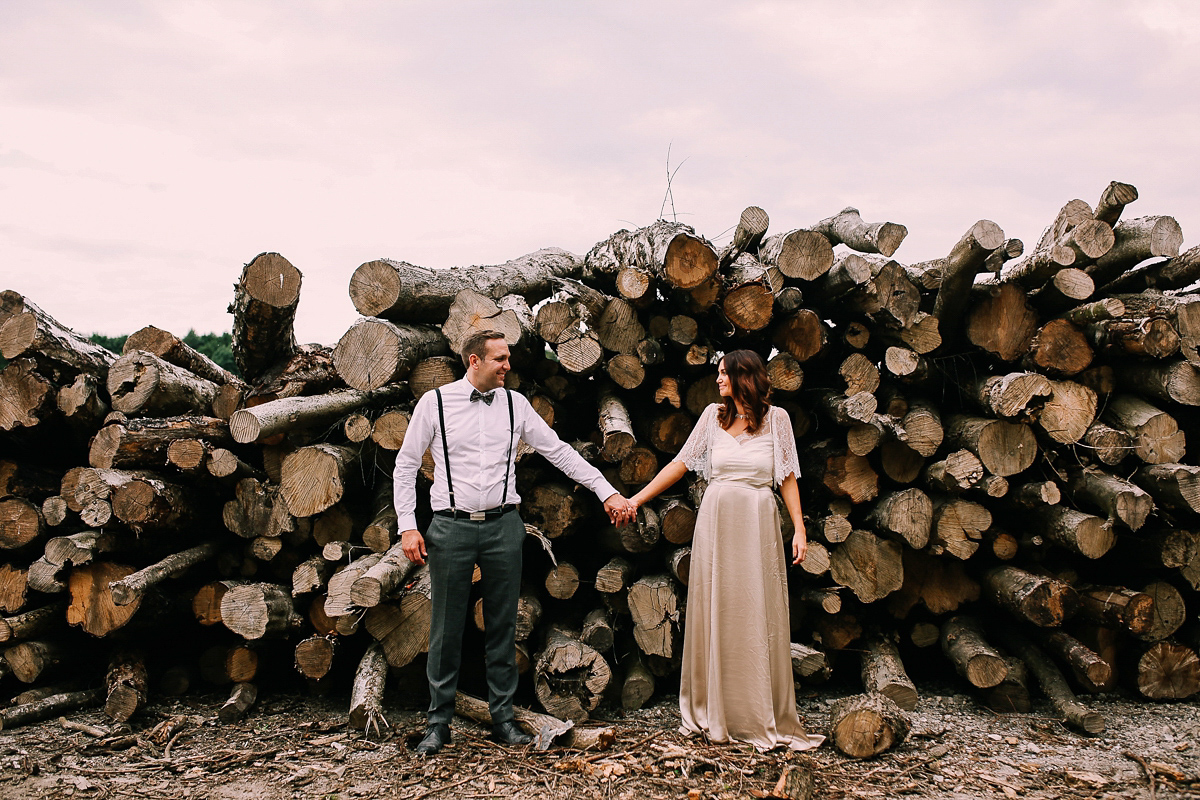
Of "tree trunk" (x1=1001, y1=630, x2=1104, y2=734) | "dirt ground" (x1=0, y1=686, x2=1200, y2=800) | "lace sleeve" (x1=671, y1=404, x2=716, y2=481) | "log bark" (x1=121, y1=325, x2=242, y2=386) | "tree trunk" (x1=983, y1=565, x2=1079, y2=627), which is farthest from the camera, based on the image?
"log bark" (x1=121, y1=325, x2=242, y2=386)

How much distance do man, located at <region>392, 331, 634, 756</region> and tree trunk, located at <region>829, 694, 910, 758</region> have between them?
4.72 feet

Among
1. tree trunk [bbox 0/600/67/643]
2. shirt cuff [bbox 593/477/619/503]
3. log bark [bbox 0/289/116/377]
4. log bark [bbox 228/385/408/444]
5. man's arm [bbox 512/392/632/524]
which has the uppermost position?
log bark [bbox 0/289/116/377]

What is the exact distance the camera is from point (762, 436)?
3.86 metres

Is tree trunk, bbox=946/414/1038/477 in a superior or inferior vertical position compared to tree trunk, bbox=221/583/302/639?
superior

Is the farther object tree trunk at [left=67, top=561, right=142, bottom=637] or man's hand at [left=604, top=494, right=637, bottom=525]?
tree trunk at [left=67, top=561, right=142, bottom=637]

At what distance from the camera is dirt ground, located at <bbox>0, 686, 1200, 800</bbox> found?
11.2 feet

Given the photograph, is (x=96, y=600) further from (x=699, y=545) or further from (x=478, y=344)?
(x=699, y=545)

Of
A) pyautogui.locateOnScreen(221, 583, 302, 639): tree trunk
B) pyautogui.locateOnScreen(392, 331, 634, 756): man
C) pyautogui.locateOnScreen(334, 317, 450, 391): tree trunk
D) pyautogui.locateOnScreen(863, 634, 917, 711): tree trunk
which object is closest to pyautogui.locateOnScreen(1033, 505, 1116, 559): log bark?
pyautogui.locateOnScreen(863, 634, 917, 711): tree trunk

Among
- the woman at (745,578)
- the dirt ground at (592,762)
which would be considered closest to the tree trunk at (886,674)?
the dirt ground at (592,762)

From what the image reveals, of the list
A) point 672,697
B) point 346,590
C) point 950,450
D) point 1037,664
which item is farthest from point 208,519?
point 1037,664

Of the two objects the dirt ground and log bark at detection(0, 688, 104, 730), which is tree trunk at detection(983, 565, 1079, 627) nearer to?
the dirt ground

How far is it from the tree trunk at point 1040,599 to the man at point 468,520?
2365 millimetres

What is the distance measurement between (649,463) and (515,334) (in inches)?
42.0

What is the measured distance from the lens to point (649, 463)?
15.0 feet
